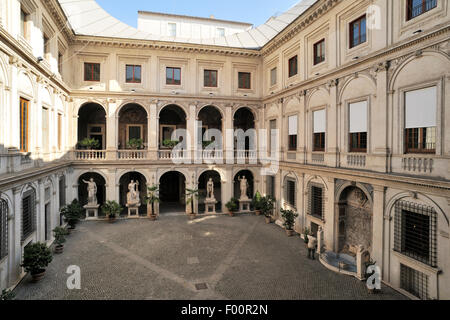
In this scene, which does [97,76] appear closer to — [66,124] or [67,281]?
[66,124]

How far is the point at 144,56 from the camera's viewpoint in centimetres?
2203

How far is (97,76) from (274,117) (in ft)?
45.9

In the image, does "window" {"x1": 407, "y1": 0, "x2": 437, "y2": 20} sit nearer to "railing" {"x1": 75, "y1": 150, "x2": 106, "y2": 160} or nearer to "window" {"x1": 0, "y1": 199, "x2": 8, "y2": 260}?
"window" {"x1": 0, "y1": 199, "x2": 8, "y2": 260}

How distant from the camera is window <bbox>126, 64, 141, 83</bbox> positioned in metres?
22.0

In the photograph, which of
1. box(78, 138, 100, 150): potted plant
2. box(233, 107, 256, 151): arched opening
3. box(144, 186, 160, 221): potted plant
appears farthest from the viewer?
box(233, 107, 256, 151): arched opening

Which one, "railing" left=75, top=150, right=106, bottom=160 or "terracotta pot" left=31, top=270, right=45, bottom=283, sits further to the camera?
"railing" left=75, top=150, right=106, bottom=160

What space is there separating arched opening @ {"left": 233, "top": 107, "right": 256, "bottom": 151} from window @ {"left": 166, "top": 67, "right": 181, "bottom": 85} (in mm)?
6564

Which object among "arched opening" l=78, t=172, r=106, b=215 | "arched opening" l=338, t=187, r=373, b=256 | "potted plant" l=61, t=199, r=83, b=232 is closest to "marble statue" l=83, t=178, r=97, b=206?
"potted plant" l=61, t=199, r=83, b=232

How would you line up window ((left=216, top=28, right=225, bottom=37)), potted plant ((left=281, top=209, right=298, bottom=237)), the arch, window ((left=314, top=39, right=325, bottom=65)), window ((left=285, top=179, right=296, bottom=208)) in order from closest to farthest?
the arch < window ((left=314, top=39, right=325, bottom=65)) < potted plant ((left=281, top=209, right=298, bottom=237)) < window ((left=285, top=179, right=296, bottom=208)) < window ((left=216, top=28, right=225, bottom=37))

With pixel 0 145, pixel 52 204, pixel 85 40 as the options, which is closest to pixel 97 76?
pixel 85 40

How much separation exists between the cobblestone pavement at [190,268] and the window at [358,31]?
10.8m

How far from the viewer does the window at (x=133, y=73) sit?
22047 mm

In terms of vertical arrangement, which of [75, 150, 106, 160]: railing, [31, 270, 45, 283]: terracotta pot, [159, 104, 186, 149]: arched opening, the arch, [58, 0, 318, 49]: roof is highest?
[58, 0, 318, 49]: roof

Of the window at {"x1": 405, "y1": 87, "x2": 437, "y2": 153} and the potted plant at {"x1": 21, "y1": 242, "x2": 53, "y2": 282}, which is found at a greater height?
the window at {"x1": 405, "y1": 87, "x2": 437, "y2": 153}
